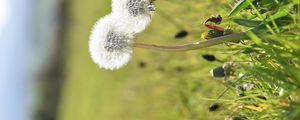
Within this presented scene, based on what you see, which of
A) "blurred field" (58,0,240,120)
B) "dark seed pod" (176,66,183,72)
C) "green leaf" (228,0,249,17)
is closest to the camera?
"green leaf" (228,0,249,17)

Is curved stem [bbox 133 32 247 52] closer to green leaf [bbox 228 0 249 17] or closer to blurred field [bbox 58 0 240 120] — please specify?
green leaf [bbox 228 0 249 17]

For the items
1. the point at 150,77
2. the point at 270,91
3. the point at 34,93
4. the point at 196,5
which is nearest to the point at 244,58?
the point at 270,91

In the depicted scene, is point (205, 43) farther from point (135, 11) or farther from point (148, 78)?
point (148, 78)

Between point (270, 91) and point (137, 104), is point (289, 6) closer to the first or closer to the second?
point (270, 91)

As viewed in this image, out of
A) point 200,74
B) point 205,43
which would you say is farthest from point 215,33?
point 200,74

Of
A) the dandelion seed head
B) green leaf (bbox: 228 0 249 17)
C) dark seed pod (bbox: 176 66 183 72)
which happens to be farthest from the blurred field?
green leaf (bbox: 228 0 249 17)
